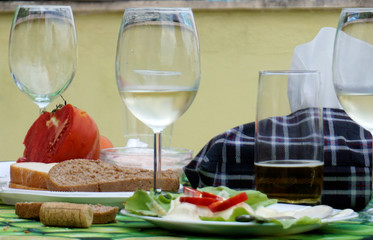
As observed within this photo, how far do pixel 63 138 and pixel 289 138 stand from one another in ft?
1.30

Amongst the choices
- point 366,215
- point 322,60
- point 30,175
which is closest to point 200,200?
point 366,215

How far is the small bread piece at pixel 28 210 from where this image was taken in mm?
710

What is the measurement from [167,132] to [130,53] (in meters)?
1.18

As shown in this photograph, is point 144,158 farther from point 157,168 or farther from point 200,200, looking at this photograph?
point 200,200

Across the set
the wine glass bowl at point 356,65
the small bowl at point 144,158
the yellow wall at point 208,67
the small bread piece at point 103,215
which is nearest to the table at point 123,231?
the small bread piece at point 103,215

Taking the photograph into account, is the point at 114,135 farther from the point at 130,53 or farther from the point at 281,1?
the point at 130,53

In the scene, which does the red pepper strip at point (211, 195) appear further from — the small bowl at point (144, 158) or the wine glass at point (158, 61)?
the small bowl at point (144, 158)

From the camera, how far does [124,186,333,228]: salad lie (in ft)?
1.97

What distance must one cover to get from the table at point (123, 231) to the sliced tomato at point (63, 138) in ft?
0.92

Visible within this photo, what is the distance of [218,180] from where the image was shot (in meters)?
0.85

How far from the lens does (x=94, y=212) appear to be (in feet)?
2.23

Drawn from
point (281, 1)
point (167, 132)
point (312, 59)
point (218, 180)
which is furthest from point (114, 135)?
point (218, 180)

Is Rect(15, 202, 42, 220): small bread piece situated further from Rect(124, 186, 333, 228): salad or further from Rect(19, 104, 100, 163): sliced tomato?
Rect(19, 104, 100, 163): sliced tomato

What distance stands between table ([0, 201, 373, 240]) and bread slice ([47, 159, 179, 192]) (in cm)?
13
